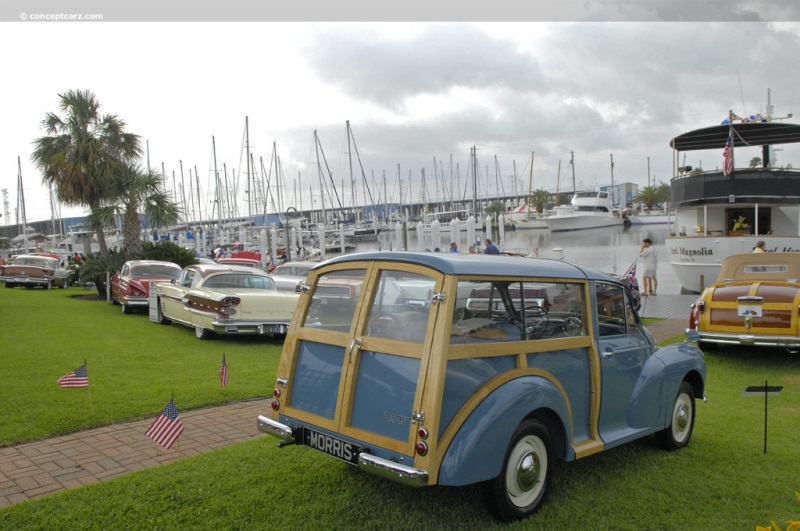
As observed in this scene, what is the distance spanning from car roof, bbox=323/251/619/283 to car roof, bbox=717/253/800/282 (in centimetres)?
692

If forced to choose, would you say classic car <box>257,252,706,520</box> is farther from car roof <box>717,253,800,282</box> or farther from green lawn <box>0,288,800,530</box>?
car roof <box>717,253,800,282</box>

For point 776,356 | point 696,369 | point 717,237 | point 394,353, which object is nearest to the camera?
point 394,353

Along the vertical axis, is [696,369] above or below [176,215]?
below

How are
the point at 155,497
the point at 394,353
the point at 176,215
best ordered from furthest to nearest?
the point at 176,215 < the point at 155,497 < the point at 394,353

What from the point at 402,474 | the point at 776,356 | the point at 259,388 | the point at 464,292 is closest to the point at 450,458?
the point at 402,474

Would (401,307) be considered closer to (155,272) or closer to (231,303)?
(231,303)

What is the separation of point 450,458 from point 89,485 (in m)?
2.83

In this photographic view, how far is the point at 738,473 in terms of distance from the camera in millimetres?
5047

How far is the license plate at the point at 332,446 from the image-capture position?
12.9 feet

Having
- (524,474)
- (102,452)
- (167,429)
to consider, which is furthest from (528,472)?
(102,452)

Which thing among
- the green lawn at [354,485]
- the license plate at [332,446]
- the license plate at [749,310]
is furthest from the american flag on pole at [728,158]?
the license plate at [332,446]

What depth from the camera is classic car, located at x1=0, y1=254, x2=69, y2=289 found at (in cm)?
2548

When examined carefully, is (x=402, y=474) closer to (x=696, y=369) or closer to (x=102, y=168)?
(x=696, y=369)

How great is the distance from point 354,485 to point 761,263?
893cm
